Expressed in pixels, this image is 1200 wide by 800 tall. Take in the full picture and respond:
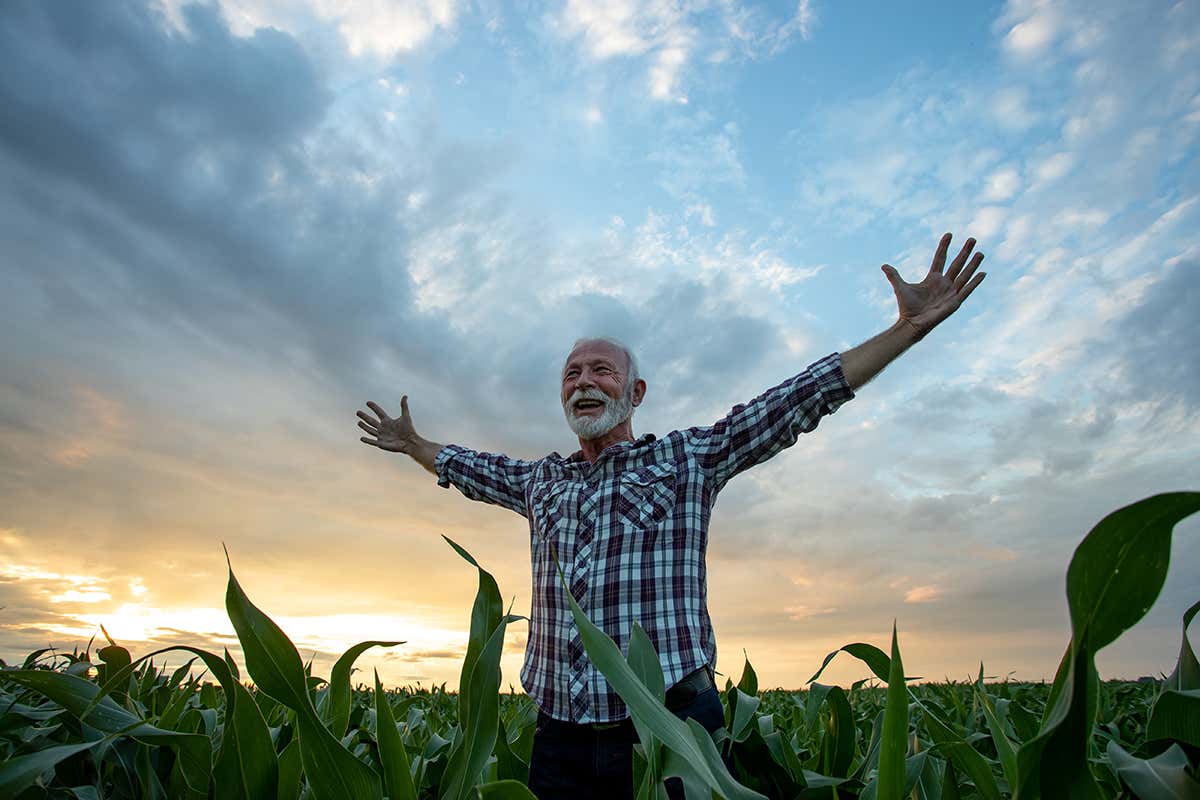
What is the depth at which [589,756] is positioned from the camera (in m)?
2.77

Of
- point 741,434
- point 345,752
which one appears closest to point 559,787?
point 741,434

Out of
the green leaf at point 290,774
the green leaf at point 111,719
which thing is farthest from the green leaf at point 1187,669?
the green leaf at point 111,719

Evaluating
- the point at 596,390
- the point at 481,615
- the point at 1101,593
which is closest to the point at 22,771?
the point at 481,615

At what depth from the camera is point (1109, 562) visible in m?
0.53

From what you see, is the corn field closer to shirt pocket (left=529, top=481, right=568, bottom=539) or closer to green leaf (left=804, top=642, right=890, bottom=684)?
green leaf (left=804, top=642, right=890, bottom=684)

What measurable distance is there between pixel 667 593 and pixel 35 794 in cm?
231

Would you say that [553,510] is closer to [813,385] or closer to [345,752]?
[813,385]

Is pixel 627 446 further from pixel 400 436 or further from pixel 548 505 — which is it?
pixel 400 436

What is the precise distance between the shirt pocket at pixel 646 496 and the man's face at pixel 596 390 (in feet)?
1.60

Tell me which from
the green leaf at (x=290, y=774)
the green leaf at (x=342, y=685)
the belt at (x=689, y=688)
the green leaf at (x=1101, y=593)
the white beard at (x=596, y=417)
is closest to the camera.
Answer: the green leaf at (x=1101, y=593)

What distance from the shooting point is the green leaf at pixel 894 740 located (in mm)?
670

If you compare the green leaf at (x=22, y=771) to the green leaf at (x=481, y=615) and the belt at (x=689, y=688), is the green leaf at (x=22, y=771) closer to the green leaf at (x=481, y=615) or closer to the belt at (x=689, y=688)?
the green leaf at (x=481, y=615)

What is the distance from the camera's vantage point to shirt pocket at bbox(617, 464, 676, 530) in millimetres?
3152

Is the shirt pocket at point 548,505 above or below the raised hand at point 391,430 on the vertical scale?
below
